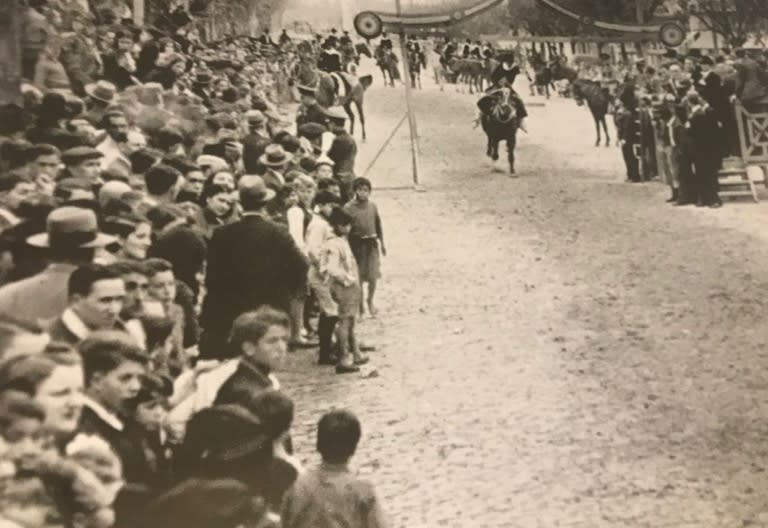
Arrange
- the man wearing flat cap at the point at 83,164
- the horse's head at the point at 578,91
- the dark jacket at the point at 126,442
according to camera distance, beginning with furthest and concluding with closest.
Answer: the horse's head at the point at 578,91, the man wearing flat cap at the point at 83,164, the dark jacket at the point at 126,442

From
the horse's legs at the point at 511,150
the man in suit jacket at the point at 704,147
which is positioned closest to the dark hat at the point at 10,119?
the horse's legs at the point at 511,150

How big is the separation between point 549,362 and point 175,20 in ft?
4.63

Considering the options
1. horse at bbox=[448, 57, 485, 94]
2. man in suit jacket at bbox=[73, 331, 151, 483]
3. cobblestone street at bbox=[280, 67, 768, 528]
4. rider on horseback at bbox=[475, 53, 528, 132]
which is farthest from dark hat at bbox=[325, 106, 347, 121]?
man in suit jacket at bbox=[73, 331, 151, 483]

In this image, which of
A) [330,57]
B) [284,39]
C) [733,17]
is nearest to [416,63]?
[330,57]

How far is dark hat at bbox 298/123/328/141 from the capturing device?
260 cm

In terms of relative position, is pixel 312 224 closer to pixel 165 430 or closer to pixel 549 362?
pixel 549 362

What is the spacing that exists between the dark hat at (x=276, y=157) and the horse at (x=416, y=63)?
1.33 feet

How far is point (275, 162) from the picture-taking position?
2514mm

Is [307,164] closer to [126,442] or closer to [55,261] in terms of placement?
[55,261]

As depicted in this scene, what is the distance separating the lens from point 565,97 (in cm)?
341

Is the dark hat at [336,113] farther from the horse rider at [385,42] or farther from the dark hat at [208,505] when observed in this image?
the dark hat at [208,505]

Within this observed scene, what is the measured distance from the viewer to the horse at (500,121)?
9.68ft

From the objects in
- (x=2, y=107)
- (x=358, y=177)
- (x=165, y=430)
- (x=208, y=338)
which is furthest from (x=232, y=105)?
(x=165, y=430)

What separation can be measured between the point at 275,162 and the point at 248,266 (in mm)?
452
